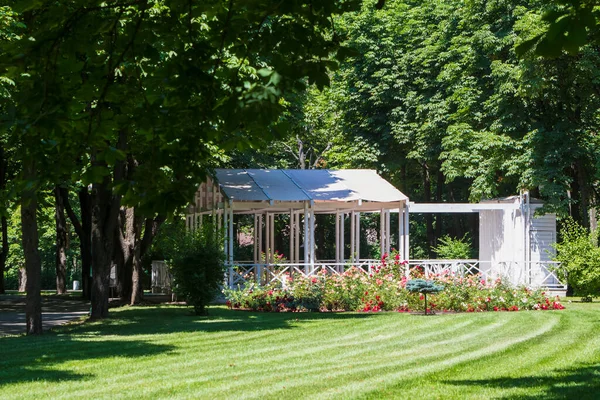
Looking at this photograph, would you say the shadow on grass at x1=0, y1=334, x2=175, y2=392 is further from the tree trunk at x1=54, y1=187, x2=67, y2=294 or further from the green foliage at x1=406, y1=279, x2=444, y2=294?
the tree trunk at x1=54, y1=187, x2=67, y2=294

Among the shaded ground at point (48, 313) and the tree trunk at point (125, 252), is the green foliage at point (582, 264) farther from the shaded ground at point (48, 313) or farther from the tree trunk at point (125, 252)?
the shaded ground at point (48, 313)

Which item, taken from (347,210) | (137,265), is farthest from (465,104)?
(137,265)

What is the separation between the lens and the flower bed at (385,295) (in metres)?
20.2

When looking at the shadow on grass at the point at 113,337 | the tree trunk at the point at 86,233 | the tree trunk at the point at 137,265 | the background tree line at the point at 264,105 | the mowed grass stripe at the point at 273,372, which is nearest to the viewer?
the background tree line at the point at 264,105

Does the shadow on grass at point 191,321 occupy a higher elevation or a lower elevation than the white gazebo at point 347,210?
lower

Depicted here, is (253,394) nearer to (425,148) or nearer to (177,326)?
(177,326)

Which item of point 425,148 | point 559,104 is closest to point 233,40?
point 559,104

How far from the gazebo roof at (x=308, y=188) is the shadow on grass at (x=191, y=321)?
14.6ft

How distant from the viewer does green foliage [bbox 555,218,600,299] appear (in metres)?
24.0

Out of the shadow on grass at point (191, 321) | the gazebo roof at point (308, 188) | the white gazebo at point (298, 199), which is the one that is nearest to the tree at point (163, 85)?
the shadow on grass at point (191, 321)

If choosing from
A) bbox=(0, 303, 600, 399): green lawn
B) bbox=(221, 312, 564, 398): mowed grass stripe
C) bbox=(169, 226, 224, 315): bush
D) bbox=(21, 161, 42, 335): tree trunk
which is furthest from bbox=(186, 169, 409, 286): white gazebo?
bbox=(221, 312, 564, 398): mowed grass stripe

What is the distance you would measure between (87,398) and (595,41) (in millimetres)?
5895

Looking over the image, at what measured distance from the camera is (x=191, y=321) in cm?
1822

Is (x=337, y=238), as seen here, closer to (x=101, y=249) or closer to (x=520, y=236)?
(x=520, y=236)
